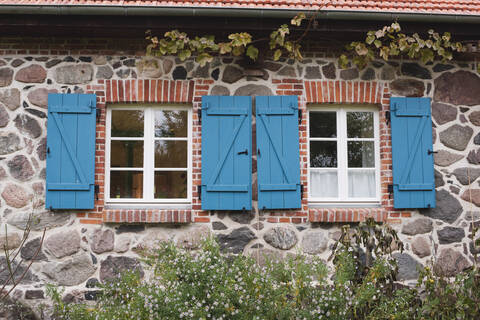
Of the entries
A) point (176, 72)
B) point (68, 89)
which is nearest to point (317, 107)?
point (176, 72)

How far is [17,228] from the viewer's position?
5070 millimetres

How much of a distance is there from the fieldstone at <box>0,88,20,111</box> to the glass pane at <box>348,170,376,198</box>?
3776mm

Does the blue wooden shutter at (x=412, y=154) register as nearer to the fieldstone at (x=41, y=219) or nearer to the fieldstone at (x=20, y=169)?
the fieldstone at (x=41, y=219)

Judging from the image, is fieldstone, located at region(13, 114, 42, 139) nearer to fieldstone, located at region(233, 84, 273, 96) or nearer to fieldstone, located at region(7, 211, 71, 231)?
fieldstone, located at region(7, 211, 71, 231)

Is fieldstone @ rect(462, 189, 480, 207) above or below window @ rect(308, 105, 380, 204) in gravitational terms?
below

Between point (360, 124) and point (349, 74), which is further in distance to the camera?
point (360, 124)

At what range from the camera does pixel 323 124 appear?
5.55 m

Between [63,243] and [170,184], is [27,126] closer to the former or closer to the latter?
[63,243]

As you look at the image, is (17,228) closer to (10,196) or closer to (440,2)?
(10,196)

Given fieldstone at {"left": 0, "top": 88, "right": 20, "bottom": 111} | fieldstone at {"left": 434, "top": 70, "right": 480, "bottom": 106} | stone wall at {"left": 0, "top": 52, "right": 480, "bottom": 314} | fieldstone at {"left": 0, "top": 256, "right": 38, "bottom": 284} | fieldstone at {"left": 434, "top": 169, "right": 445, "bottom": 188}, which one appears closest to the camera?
fieldstone at {"left": 0, "top": 256, "right": 38, "bottom": 284}

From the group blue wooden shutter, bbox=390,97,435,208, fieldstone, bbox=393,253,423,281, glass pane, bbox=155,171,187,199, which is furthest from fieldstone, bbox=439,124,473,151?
glass pane, bbox=155,171,187,199

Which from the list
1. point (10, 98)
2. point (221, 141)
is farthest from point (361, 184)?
point (10, 98)

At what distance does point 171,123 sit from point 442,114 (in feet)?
10.2

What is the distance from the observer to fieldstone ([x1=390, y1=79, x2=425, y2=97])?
5.47m
